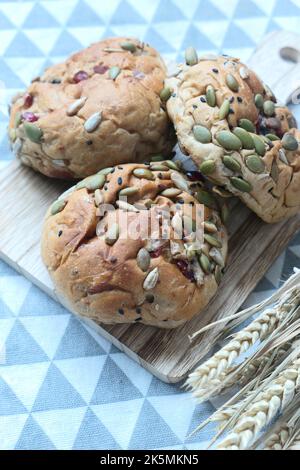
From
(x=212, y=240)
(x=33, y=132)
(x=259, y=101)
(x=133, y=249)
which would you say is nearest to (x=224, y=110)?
(x=259, y=101)

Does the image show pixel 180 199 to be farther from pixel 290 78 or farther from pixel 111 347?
pixel 290 78

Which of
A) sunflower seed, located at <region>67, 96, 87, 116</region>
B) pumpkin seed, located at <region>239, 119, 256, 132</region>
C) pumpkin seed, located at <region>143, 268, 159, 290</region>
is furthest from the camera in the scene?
sunflower seed, located at <region>67, 96, 87, 116</region>

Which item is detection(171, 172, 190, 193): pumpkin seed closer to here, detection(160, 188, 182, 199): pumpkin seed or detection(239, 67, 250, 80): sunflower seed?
detection(160, 188, 182, 199): pumpkin seed

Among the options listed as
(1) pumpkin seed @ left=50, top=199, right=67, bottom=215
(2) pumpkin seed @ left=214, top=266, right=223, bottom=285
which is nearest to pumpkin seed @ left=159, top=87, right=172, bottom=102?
(1) pumpkin seed @ left=50, top=199, right=67, bottom=215

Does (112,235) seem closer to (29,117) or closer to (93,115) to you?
(93,115)

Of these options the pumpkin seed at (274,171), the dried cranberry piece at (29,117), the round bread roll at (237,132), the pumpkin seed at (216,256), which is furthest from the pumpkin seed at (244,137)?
the dried cranberry piece at (29,117)

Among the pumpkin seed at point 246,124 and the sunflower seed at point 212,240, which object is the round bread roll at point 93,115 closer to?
the pumpkin seed at point 246,124
